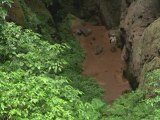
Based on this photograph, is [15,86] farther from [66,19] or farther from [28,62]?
[66,19]

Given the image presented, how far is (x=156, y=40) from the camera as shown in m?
10.2

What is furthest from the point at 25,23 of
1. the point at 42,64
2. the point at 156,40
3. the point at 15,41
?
the point at 42,64

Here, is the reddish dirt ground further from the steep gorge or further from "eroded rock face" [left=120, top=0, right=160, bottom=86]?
"eroded rock face" [left=120, top=0, right=160, bottom=86]

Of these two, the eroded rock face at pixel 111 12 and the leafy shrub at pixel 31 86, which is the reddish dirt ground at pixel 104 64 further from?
the leafy shrub at pixel 31 86

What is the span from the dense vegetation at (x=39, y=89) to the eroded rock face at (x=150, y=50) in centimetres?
A: 91

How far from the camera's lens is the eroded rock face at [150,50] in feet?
32.4

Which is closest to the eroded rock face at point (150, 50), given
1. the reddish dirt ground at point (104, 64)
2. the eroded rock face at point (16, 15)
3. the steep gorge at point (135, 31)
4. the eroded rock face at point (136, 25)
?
the steep gorge at point (135, 31)

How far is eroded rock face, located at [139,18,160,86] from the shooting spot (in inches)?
389

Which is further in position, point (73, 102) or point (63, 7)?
point (63, 7)

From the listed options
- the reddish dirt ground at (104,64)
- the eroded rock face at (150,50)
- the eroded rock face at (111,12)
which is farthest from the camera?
the eroded rock face at (111,12)

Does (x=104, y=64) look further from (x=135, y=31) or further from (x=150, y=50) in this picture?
(x=150, y=50)

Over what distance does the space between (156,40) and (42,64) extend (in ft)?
17.7

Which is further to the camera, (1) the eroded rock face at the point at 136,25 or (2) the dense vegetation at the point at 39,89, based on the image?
(1) the eroded rock face at the point at 136,25

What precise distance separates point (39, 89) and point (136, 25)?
9.39 metres
